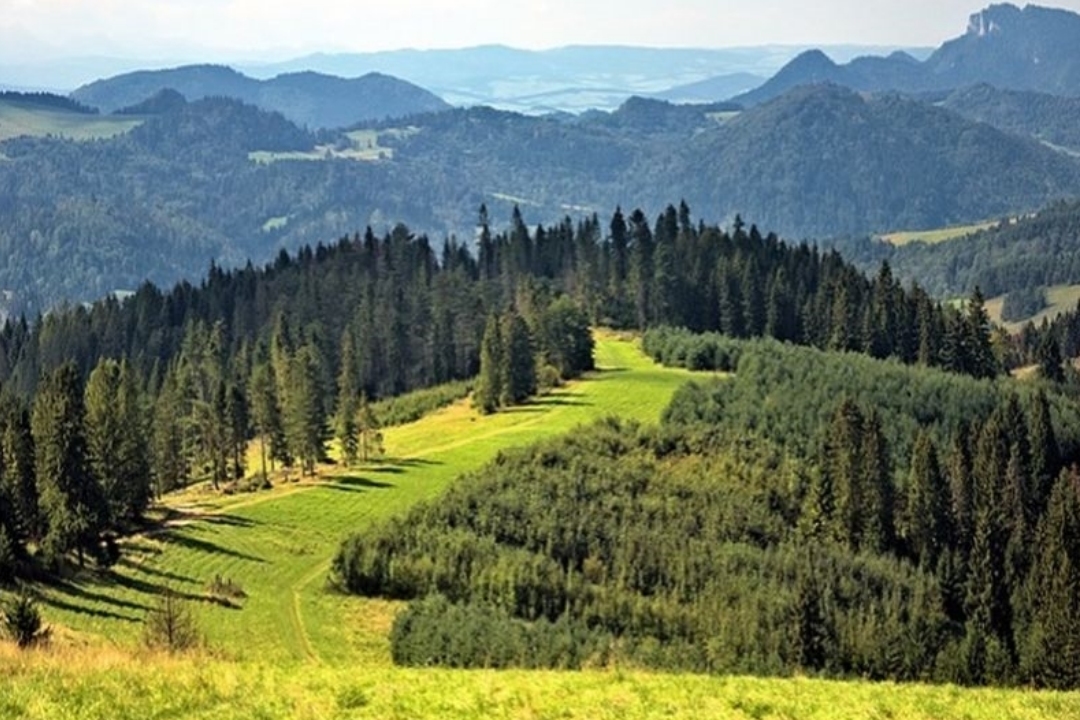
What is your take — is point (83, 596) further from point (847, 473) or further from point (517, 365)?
point (517, 365)

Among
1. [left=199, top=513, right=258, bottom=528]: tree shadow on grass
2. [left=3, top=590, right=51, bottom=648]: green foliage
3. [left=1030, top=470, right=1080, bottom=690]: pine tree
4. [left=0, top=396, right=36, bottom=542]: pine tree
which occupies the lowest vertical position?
[left=1030, top=470, right=1080, bottom=690]: pine tree

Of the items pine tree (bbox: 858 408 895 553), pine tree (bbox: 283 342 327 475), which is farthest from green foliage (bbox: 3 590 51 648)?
pine tree (bbox: 858 408 895 553)

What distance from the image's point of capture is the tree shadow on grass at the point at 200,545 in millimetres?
80812

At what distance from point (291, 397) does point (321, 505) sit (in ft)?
58.6

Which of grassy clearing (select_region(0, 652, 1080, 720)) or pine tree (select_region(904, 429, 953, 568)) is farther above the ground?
grassy clearing (select_region(0, 652, 1080, 720))

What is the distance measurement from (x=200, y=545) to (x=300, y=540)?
295 inches

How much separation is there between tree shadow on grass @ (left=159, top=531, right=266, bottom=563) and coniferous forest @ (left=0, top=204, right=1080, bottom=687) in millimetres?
3876

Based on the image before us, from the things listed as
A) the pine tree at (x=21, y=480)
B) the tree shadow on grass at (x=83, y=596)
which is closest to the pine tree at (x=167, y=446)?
the pine tree at (x=21, y=480)

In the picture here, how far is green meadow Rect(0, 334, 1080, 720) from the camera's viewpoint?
26.5 metres

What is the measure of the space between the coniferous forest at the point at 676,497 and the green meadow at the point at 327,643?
4.05 m

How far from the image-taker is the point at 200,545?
269ft

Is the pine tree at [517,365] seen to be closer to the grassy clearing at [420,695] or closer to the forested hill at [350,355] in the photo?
the forested hill at [350,355]

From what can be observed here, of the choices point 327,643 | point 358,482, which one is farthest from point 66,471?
point 358,482

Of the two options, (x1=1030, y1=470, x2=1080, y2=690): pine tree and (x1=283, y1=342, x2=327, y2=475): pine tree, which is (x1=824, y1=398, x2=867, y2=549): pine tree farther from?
(x1=283, y1=342, x2=327, y2=475): pine tree
